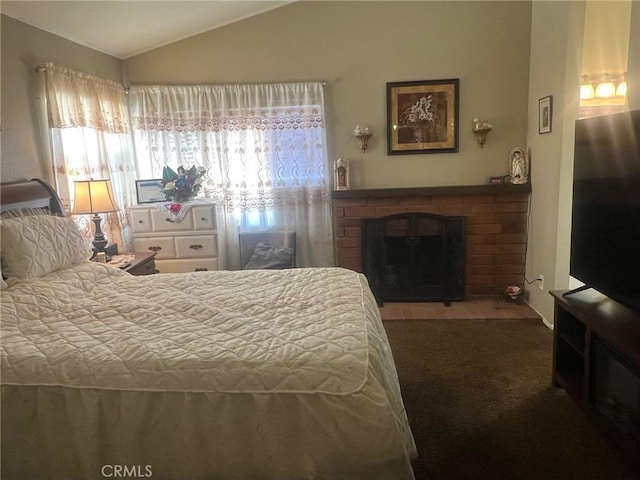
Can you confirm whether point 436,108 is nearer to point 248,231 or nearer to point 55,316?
point 248,231

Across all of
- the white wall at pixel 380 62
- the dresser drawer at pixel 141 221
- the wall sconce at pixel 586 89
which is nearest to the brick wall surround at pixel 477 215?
the white wall at pixel 380 62

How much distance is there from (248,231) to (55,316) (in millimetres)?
2525

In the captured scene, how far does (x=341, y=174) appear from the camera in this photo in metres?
4.30

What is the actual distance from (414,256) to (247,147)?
189 cm

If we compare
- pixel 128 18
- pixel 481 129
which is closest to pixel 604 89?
pixel 481 129

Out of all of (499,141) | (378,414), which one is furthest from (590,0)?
(378,414)

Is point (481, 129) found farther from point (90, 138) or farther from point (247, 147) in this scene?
point (90, 138)

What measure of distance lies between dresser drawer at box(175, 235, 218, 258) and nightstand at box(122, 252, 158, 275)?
0.40m

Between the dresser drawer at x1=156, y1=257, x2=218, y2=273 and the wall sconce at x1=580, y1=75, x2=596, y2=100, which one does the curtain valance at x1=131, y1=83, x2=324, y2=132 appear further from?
the wall sconce at x1=580, y1=75, x2=596, y2=100

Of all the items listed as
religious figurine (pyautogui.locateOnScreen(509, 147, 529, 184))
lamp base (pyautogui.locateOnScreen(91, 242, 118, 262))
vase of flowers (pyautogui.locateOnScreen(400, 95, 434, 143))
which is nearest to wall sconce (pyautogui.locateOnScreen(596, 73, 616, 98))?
religious figurine (pyautogui.locateOnScreen(509, 147, 529, 184))

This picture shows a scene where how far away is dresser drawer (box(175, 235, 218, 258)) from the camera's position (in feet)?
13.3

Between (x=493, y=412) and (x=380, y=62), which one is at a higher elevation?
(x=380, y=62)

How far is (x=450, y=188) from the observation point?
410 cm

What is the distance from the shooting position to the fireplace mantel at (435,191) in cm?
403
